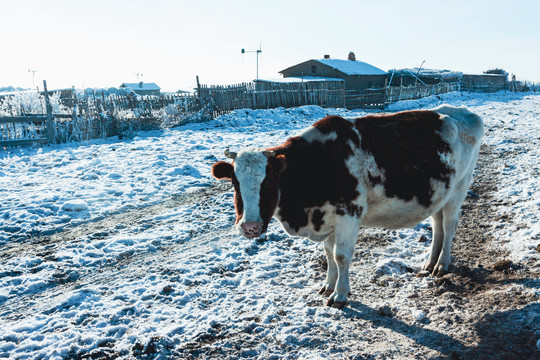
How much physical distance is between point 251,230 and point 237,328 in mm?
1035

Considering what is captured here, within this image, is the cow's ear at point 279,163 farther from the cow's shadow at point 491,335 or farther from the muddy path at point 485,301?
the muddy path at point 485,301

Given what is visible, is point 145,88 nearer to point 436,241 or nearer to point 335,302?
point 436,241

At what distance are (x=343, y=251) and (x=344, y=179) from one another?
2.50ft

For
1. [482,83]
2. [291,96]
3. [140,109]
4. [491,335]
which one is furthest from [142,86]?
[491,335]

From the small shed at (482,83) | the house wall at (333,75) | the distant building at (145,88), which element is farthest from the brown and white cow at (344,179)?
the distant building at (145,88)

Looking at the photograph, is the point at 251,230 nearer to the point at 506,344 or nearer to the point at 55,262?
the point at 506,344

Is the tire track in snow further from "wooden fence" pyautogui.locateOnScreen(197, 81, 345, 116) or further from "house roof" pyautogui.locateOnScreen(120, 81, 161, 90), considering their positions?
"house roof" pyautogui.locateOnScreen(120, 81, 161, 90)

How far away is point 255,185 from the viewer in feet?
11.9

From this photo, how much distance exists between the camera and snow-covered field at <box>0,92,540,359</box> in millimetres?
3578

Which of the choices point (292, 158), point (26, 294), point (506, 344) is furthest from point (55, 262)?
point (506, 344)

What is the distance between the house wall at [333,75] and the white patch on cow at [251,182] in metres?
37.1

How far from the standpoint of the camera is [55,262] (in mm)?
5363

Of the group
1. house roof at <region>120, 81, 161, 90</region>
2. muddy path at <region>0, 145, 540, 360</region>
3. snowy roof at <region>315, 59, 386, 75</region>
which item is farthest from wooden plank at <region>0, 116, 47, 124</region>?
house roof at <region>120, 81, 161, 90</region>

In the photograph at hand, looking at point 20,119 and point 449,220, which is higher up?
point 20,119
